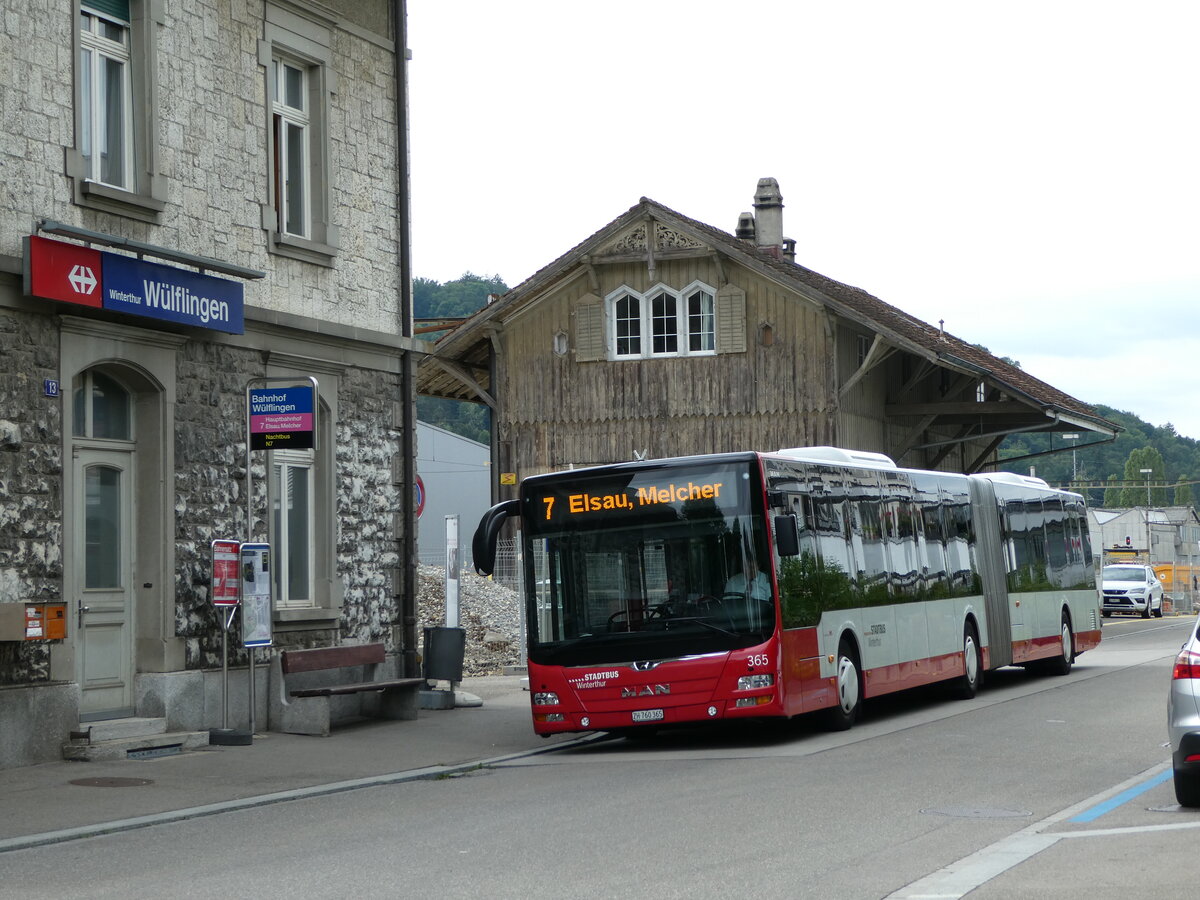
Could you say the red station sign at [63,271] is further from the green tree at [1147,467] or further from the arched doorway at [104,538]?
the green tree at [1147,467]

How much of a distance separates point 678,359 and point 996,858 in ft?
86.8

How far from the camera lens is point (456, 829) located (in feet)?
35.1

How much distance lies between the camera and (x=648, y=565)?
1588 cm

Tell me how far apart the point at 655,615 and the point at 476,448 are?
A: 59.2 metres

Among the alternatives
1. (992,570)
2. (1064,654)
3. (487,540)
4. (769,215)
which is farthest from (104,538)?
(769,215)

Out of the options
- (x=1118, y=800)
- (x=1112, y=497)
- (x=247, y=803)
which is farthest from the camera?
(x=1112, y=497)

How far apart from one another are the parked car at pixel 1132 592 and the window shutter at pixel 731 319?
22824mm

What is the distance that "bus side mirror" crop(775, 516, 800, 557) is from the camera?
15.7 m

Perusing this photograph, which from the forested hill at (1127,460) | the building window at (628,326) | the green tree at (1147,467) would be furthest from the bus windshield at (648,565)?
the green tree at (1147,467)

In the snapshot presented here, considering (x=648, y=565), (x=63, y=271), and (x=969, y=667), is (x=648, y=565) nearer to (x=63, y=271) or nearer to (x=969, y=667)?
(x=63, y=271)

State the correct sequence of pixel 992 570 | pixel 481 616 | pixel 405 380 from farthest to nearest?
1. pixel 481 616
2. pixel 992 570
3. pixel 405 380

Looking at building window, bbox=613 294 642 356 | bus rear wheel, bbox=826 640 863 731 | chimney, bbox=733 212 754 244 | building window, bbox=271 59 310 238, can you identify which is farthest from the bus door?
chimney, bbox=733 212 754 244

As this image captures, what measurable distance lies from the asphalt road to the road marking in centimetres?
3

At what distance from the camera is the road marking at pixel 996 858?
809 centimetres
